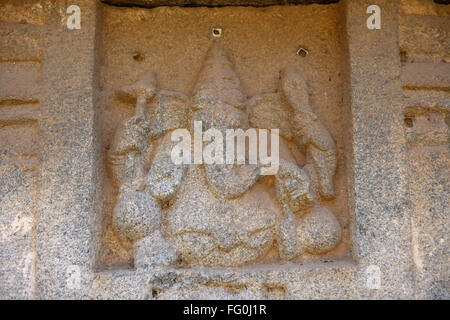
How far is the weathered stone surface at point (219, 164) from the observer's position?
11.5ft

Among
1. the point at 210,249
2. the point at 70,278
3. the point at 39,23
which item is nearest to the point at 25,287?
the point at 70,278

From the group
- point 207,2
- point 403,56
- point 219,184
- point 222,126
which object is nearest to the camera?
point 219,184

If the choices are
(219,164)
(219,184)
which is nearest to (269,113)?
(219,164)

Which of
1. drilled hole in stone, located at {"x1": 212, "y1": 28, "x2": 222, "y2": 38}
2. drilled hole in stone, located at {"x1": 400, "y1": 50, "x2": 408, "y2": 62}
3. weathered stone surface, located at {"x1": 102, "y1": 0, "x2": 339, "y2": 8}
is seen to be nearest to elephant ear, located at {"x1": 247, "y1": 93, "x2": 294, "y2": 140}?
drilled hole in stone, located at {"x1": 212, "y1": 28, "x2": 222, "y2": 38}

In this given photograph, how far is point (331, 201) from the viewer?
12.5 ft

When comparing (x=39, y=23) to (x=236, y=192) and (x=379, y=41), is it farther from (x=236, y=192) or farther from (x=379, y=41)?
(x=379, y=41)

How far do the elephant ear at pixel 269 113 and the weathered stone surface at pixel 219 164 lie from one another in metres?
0.01

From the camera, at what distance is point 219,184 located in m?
3.68

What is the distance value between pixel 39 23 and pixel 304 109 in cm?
200

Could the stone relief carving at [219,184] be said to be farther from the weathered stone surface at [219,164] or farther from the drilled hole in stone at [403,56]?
the drilled hole in stone at [403,56]

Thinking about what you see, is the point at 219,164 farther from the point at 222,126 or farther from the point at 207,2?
the point at 207,2

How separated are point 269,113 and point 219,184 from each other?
69 cm

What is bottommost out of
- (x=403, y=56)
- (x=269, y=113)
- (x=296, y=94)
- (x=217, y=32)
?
(x=269, y=113)

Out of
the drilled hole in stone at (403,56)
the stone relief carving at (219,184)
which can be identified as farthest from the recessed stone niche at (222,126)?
the drilled hole in stone at (403,56)
